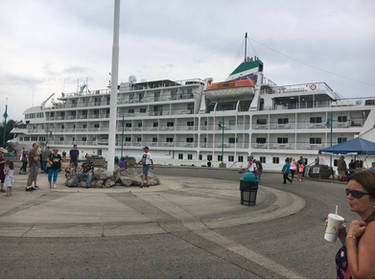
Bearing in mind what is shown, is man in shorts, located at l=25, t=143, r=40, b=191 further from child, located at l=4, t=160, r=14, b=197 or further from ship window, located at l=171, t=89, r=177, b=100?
ship window, located at l=171, t=89, r=177, b=100

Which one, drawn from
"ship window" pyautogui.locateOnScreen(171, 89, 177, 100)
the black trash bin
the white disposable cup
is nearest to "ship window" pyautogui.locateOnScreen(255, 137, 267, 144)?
"ship window" pyautogui.locateOnScreen(171, 89, 177, 100)

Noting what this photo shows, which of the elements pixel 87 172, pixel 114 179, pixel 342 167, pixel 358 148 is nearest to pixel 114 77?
pixel 87 172

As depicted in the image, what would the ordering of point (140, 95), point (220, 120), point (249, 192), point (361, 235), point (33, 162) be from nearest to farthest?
point (361, 235) → point (249, 192) → point (33, 162) → point (220, 120) → point (140, 95)

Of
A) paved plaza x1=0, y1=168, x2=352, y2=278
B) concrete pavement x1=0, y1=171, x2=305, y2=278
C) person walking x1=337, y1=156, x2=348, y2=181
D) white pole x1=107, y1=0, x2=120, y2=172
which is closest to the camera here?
paved plaza x1=0, y1=168, x2=352, y2=278

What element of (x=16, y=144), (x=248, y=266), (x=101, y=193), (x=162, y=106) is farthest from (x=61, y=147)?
(x=248, y=266)

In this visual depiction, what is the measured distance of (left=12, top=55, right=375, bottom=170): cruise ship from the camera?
99.9ft

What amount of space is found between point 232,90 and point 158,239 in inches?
1272

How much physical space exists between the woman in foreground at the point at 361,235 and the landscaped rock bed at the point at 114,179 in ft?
35.5

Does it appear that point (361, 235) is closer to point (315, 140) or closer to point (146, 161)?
point (146, 161)

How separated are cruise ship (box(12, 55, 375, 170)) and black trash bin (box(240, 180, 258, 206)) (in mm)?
22521

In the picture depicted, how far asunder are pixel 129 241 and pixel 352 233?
3.99 meters

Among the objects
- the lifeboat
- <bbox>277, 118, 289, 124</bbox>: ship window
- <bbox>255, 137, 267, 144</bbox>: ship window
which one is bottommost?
<bbox>255, 137, 267, 144</bbox>: ship window

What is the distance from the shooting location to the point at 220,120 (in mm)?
37906

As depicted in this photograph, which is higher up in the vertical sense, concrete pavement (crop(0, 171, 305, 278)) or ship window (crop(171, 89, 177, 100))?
ship window (crop(171, 89, 177, 100))
